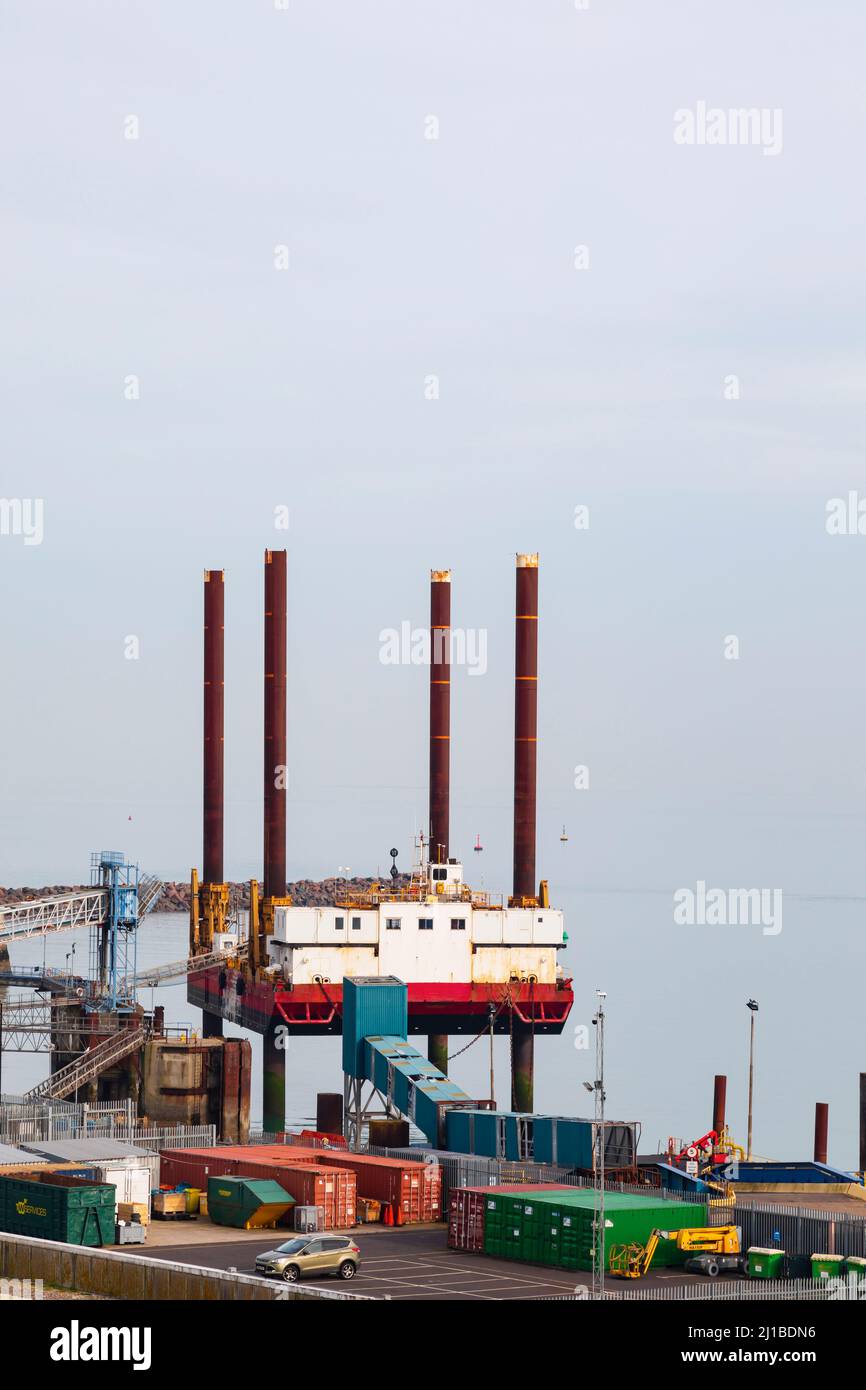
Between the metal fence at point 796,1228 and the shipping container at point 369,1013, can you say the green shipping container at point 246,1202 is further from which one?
the shipping container at point 369,1013

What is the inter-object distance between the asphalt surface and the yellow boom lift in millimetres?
650

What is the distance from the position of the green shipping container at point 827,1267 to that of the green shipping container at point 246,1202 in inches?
808

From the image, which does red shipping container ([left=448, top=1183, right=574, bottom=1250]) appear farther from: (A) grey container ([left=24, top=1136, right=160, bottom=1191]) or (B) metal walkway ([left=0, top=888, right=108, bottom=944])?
(B) metal walkway ([left=0, top=888, right=108, bottom=944])

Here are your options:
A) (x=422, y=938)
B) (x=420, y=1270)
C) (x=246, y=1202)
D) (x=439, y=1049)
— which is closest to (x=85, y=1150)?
(x=246, y=1202)

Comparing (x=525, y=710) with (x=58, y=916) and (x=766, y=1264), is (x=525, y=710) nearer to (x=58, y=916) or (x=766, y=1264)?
(x=58, y=916)

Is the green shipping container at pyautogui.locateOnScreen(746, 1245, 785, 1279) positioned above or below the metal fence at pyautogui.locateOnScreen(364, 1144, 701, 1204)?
below

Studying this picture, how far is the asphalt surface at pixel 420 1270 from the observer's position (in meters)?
64.6

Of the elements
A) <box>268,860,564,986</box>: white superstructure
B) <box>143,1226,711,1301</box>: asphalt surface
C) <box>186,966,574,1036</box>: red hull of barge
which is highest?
<box>268,860,564,986</box>: white superstructure

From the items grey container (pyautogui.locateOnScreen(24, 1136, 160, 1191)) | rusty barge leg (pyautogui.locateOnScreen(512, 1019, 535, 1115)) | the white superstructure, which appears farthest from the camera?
rusty barge leg (pyautogui.locateOnScreen(512, 1019, 535, 1115))

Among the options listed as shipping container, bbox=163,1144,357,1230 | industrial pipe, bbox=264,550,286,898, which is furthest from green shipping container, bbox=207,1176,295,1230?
industrial pipe, bbox=264,550,286,898

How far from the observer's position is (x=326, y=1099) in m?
110

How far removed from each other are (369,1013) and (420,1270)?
3820 cm

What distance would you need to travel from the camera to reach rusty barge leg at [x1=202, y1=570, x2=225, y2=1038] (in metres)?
136

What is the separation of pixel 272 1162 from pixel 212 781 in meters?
57.0
